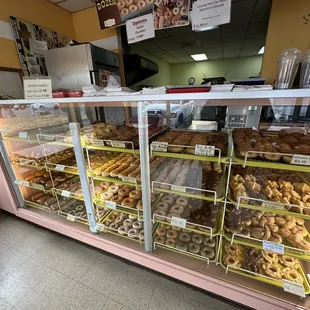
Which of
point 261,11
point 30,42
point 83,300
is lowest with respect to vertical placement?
point 83,300

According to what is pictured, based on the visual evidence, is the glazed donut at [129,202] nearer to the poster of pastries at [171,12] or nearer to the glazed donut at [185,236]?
the glazed donut at [185,236]

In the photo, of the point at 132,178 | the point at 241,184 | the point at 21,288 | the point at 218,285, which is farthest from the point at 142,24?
the point at 21,288

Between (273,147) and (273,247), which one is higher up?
(273,147)

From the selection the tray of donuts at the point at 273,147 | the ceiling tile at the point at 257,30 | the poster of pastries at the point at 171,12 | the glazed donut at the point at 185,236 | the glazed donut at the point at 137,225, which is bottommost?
the glazed donut at the point at 137,225

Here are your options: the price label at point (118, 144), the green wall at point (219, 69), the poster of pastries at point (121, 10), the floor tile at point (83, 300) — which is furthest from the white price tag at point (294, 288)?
the green wall at point (219, 69)

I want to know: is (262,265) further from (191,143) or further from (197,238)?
(191,143)

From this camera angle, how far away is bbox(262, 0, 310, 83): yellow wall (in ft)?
5.81

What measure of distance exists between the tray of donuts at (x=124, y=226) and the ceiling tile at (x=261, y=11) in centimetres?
330

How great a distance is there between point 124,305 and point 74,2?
3686 millimetres

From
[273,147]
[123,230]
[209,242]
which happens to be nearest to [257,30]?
[273,147]

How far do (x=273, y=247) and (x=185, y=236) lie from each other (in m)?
0.61

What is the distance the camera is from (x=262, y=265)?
1173mm

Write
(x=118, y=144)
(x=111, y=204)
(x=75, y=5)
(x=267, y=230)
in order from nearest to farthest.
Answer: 1. (x=267, y=230)
2. (x=118, y=144)
3. (x=111, y=204)
4. (x=75, y=5)

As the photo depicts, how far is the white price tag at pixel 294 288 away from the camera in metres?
0.98
